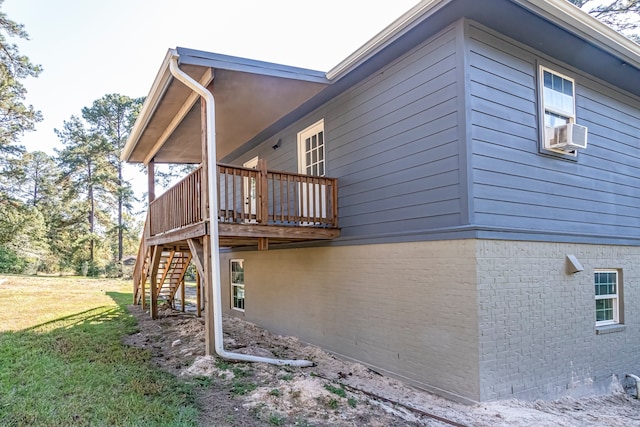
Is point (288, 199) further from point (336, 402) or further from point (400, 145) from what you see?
point (336, 402)

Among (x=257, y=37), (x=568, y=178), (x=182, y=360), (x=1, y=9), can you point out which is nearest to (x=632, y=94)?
(x=568, y=178)

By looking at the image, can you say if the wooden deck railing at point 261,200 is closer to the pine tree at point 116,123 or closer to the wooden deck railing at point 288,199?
the wooden deck railing at point 288,199

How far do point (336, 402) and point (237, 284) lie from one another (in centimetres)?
769

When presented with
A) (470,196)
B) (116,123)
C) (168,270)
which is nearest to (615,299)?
(470,196)

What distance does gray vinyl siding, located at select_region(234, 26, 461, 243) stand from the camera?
5086 mm

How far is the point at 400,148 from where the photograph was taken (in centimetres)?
584

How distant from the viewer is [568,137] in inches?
222

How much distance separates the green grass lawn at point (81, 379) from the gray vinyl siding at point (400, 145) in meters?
3.62

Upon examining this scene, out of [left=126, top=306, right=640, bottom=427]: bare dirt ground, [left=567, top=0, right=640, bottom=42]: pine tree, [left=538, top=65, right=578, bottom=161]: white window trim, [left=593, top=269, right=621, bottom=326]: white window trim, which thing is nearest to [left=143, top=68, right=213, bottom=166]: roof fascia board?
[left=126, top=306, right=640, bottom=427]: bare dirt ground

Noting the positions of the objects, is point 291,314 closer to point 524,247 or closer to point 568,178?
point 524,247

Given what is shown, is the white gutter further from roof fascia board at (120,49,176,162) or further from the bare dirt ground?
the bare dirt ground

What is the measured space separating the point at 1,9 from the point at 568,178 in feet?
80.7

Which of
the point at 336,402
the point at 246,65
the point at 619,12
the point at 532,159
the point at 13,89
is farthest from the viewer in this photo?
the point at 13,89

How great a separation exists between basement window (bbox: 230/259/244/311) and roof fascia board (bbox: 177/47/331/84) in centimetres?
615
